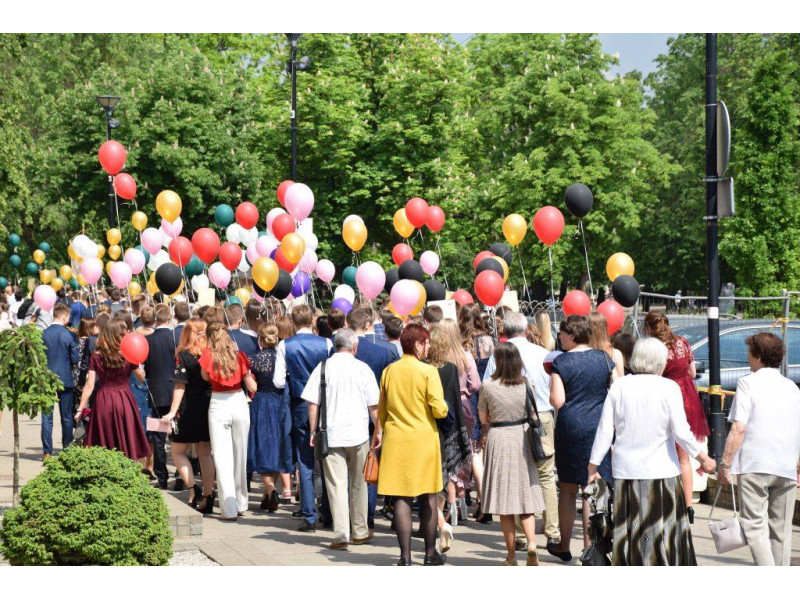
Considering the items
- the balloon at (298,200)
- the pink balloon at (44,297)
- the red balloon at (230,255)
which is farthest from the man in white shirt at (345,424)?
the pink balloon at (44,297)

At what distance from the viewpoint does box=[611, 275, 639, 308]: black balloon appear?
12875 millimetres

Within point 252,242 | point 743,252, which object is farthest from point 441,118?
point 252,242

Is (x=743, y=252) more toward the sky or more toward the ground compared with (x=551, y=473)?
more toward the sky

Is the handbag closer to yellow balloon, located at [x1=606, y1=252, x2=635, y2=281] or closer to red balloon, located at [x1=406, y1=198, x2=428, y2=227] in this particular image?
yellow balloon, located at [x1=606, y1=252, x2=635, y2=281]

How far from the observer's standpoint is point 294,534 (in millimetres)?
10125

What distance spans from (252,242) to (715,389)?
1026 centimetres

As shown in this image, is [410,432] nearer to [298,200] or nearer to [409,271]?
[298,200]

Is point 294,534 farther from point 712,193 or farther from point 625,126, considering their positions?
point 625,126

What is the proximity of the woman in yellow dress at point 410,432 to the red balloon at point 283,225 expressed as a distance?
8876 millimetres

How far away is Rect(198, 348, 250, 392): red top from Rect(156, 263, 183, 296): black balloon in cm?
533

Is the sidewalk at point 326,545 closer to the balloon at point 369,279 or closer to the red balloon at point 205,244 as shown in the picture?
the balloon at point 369,279

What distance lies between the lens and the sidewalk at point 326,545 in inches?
349

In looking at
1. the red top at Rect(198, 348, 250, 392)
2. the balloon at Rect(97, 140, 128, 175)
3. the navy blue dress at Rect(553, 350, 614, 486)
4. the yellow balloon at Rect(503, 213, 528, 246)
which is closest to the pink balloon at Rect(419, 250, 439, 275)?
the yellow balloon at Rect(503, 213, 528, 246)
